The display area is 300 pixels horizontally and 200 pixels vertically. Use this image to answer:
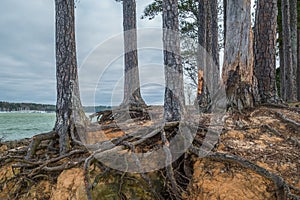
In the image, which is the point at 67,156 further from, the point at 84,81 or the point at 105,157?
the point at 84,81

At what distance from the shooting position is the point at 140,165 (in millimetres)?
2932

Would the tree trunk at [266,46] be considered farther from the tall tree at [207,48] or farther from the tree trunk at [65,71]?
the tree trunk at [65,71]

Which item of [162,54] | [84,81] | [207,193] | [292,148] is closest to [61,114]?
[84,81]

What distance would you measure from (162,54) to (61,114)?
1.82m

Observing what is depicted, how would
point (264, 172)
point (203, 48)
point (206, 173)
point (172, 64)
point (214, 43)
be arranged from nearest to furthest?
point (264, 172) < point (206, 173) < point (172, 64) < point (203, 48) < point (214, 43)

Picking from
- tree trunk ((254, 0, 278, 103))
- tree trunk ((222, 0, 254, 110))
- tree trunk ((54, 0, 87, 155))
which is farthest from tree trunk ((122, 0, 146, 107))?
tree trunk ((254, 0, 278, 103))

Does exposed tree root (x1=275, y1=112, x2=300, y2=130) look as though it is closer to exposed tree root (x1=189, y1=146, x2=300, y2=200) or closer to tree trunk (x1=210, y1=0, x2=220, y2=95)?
exposed tree root (x1=189, y1=146, x2=300, y2=200)

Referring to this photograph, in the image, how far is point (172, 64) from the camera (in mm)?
3543

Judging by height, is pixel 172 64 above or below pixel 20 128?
above

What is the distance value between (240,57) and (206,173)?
218cm

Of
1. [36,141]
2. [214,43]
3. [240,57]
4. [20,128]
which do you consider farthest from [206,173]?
[20,128]

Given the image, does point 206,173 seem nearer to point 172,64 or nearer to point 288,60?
point 172,64

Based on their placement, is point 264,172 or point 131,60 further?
point 131,60

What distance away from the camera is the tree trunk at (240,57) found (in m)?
3.98
